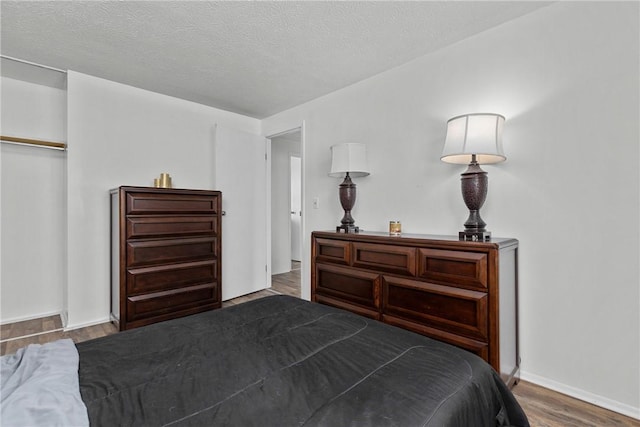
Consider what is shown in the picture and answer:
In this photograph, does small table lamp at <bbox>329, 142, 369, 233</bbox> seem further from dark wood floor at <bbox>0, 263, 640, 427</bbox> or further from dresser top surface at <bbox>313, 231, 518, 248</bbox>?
dark wood floor at <bbox>0, 263, 640, 427</bbox>

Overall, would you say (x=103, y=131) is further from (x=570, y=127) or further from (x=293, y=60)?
(x=570, y=127)

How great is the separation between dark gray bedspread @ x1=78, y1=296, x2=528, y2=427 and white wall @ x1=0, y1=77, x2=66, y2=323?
8.94 feet

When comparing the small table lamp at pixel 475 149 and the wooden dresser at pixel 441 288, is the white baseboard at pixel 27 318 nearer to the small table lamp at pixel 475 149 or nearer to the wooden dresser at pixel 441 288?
the wooden dresser at pixel 441 288

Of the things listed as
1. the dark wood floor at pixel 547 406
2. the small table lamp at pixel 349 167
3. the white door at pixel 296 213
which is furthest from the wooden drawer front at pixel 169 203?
the white door at pixel 296 213

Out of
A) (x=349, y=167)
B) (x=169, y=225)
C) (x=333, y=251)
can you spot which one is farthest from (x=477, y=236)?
(x=169, y=225)

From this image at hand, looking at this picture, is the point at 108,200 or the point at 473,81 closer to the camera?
the point at 473,81

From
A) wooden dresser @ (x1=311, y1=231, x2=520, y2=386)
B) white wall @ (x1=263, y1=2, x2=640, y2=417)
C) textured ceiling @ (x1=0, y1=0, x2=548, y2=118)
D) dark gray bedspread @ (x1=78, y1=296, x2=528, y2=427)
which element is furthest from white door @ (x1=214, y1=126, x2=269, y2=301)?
dark gray bedspread @ (x1=78, y1=296, x2=528, y2=427)

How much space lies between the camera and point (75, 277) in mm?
2994

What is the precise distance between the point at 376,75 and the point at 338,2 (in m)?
1.09

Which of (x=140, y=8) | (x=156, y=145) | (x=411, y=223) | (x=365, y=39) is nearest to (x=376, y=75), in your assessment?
(x=365, y=39)

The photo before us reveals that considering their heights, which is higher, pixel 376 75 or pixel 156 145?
pixel 376 75

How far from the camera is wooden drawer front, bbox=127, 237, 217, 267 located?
9.21 feet

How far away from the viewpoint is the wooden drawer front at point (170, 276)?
9.20ft

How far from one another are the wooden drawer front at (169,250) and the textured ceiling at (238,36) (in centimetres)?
161
